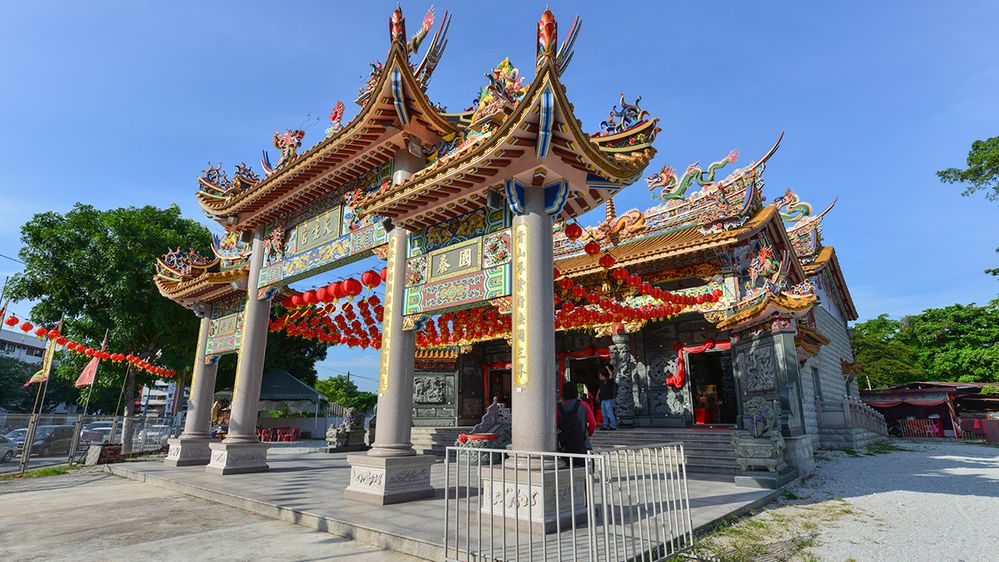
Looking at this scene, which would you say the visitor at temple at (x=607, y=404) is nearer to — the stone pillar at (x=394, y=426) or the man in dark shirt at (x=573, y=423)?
the stone pillar at (x=394, y=426)

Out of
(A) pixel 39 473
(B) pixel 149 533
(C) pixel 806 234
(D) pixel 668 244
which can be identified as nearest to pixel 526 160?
(B) pixel 149 533

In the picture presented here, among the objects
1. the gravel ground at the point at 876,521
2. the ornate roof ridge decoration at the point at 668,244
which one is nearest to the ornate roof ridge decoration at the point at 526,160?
the gravel ground at the point at 876,521

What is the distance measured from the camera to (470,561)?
13.9 feet

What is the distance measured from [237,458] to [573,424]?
25.6 ft

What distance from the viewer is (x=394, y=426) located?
7242 millimetres

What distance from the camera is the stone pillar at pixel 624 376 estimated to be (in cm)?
1392

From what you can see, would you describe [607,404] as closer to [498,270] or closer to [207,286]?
[498,270]

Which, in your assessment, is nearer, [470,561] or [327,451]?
[470,561]

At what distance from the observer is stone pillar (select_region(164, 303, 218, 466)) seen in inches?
450

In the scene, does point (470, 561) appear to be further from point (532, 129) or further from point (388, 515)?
point (532, 129)

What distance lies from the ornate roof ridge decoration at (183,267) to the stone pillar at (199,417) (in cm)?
89

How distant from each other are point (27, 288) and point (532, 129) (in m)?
21.4

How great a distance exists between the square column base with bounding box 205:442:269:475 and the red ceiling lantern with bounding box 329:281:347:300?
13.2 ft

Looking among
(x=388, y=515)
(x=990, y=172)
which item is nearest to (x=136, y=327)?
(x=388, y=515)
